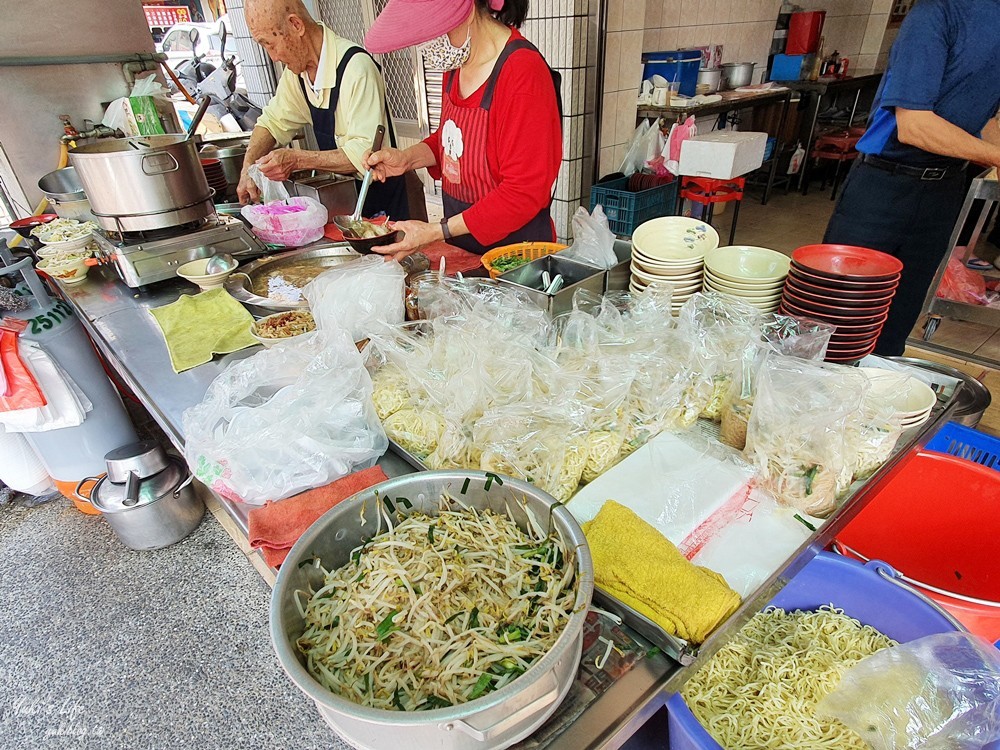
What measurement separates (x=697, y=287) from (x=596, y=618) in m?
1.19

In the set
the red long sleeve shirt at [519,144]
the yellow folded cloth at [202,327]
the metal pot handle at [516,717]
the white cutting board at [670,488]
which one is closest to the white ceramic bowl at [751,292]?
the white cutting board at [670,488]

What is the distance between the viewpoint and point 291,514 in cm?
115

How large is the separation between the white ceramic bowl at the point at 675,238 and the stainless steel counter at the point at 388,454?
2.71 ft

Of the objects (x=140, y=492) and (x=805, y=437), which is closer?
(x=805, y=437)

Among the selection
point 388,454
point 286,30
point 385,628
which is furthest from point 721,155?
point 385,628

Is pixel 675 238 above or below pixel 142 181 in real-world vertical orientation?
below

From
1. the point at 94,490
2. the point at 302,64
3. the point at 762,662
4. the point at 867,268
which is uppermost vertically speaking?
the point at 302,64

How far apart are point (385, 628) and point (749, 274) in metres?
1.55

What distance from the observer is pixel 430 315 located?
1.70 m

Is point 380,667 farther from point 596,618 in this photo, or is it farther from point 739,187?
point 739,187

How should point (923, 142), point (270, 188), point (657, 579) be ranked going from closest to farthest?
point (657, 579) < point (923, 142) < point (270, 188)

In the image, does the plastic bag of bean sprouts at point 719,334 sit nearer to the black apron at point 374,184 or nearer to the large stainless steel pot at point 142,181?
the large stainless steel pot at point 142,181

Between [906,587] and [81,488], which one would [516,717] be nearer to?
[906,587]

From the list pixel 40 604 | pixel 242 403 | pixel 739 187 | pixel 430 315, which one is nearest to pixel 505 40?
pixel 430 315
